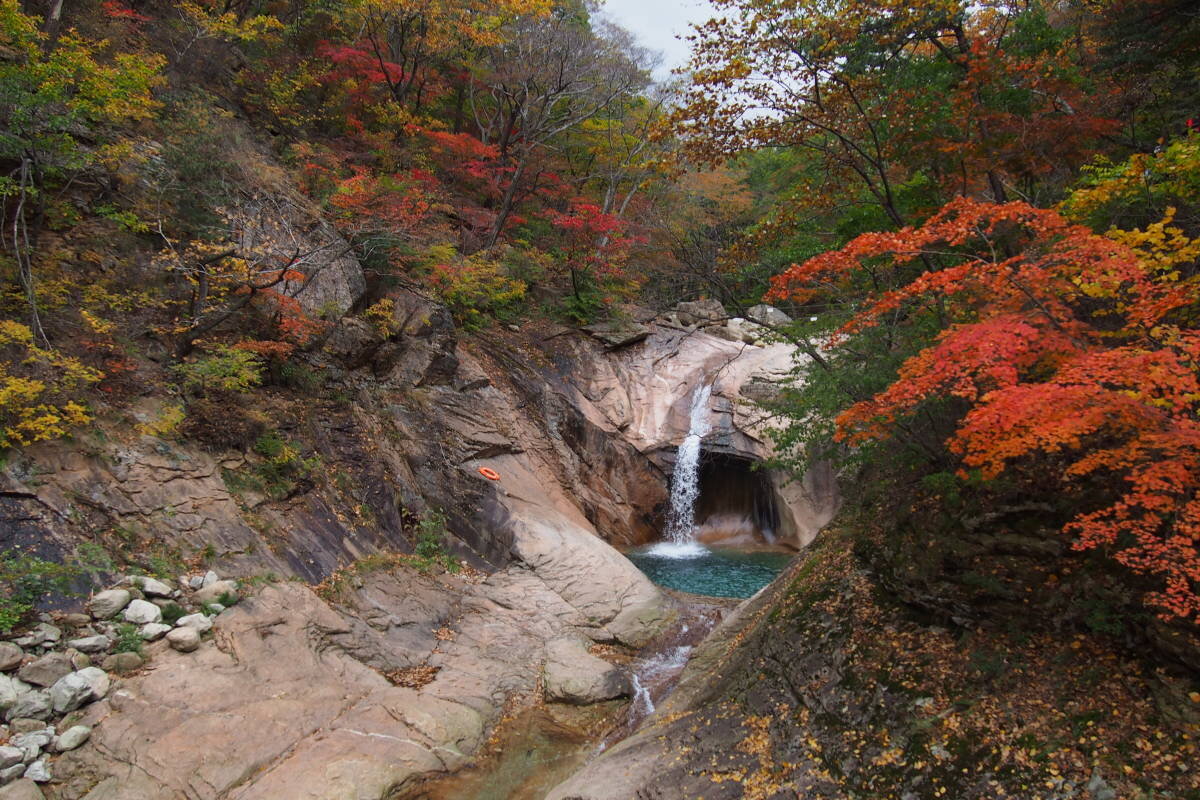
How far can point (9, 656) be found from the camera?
5.84 metres

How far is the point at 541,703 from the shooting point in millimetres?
8711

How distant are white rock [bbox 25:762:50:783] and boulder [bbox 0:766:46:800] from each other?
0.05 meters

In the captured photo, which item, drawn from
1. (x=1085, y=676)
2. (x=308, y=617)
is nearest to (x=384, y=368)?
(x=308, y=617)

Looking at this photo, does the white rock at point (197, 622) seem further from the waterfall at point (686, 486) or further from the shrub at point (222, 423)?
the waterfall at point (686, 486)

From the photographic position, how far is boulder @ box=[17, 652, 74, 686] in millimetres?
5852

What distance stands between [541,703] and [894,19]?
11.3m

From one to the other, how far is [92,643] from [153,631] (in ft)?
1.85

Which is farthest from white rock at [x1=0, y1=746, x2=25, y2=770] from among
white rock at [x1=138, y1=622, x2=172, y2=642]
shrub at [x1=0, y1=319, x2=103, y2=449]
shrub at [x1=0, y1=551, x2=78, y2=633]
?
shrub at [x1=0, y1=319, x2=103, y2=449]

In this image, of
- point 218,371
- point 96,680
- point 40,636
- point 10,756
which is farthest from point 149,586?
point 218,371

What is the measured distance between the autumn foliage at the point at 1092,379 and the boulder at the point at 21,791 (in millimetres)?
8242

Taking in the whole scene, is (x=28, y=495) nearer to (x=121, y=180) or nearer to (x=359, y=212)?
(x=121, y=180)

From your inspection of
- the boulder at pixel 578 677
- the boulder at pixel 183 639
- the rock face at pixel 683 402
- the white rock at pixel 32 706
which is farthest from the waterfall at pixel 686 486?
the white rock at pixel 32 706

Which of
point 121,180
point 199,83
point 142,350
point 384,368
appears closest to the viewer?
point 142,350

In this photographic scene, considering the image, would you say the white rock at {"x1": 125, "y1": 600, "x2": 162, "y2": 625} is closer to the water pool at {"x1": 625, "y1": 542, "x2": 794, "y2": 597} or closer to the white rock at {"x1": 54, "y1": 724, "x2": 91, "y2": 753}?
the white rock at {"x1": 54, "y1": 724, "x2": 91, "y2": 753}
